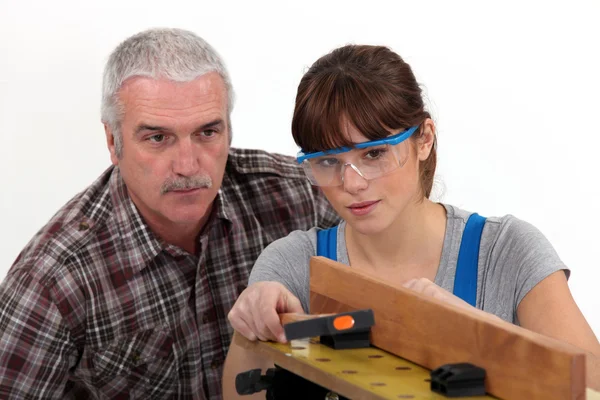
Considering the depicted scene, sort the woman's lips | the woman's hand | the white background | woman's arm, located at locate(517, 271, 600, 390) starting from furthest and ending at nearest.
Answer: the white background → the woman's lips → woman's arm, located at locate(517, 271, 600, 390) → the woman's hand

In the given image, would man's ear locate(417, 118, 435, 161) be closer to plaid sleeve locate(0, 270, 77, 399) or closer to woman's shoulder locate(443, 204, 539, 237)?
woman's shoulder locate(443, 204, 539, 237)

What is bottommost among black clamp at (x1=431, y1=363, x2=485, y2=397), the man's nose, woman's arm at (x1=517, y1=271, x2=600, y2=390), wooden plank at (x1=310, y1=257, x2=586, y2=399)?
woman's arm at (x1=517, y1=271, x2=600, y2=390)

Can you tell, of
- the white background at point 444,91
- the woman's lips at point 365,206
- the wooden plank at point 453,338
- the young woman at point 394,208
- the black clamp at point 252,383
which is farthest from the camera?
the white background at point 444,91

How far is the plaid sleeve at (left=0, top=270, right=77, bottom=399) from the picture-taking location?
2.90 metres

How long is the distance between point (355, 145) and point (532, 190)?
2420mm

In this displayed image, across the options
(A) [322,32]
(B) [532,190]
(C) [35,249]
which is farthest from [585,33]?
(C) [35,249]

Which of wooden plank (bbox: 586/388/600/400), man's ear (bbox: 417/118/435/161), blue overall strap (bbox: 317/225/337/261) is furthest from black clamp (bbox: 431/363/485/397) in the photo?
blue overall strap (bbox: 317/225/337/261)

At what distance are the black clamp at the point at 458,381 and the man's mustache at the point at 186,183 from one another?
1.57 metres

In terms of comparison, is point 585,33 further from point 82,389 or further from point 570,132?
point 82,389

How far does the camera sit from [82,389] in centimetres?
315

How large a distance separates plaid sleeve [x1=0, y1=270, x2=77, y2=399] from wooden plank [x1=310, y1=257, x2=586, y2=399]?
4.32 ft

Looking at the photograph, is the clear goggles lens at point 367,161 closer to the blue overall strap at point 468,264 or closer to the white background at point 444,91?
the blue overall strap at point 468,264

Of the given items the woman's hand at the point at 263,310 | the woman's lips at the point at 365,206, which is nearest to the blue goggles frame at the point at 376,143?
the woman's lips at the point at 365,206

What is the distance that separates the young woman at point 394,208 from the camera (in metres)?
2.19
